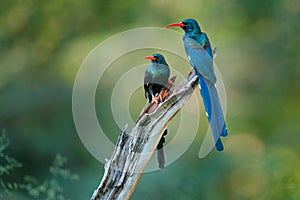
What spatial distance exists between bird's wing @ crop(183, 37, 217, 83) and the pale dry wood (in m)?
0.15

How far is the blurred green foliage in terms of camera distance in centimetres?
477

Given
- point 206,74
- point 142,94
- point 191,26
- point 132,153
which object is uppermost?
point 142,94

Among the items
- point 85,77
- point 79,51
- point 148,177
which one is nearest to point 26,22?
point 79,51

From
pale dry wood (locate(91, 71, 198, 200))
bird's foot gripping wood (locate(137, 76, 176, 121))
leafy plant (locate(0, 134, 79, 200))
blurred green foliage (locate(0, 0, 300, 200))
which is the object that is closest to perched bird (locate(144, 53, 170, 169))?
bird's foot gripping wood (locate(137, 76, 176, 121))

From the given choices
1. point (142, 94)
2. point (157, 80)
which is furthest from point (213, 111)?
point (142, 94)

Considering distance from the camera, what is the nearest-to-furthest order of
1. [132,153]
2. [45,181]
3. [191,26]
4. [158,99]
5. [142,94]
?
[132,153] → [158,99] → [191,26] → [45,181] → [142,94]

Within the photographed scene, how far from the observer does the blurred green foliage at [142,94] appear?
188 inches

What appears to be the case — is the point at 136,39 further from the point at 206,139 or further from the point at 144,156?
the point at 144,156

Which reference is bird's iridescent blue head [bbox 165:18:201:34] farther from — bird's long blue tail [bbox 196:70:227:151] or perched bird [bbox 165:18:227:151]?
bird's long blue tail [bbox 196:70:227:151]

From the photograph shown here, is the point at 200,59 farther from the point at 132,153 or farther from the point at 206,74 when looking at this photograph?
the point at 132,153

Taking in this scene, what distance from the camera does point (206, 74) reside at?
252cm

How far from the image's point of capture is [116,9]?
5586 millimetres

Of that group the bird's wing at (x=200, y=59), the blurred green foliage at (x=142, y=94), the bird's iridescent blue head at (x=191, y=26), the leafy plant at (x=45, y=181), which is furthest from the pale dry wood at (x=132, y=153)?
the blurred green foliage at (x=142, y=94)

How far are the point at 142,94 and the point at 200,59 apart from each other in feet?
7.43
